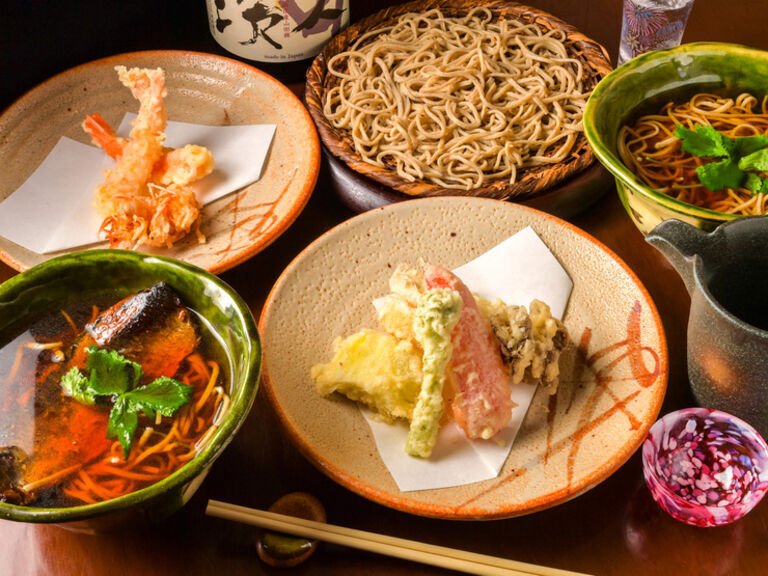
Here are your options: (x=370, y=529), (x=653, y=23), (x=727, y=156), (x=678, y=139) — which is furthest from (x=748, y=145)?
(x=370, y=529)

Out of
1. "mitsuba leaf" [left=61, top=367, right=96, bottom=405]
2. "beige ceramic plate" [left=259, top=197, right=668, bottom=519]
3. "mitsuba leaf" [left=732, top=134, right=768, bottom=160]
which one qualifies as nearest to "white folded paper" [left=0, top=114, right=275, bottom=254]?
"beige ceramic plate" [left=259, top=197, right=668, bottom=519]

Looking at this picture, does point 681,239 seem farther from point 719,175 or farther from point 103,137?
point 103,137

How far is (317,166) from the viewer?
1998 millimetres

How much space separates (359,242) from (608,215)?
70 centimetres

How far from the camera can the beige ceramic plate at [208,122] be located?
1885 mm

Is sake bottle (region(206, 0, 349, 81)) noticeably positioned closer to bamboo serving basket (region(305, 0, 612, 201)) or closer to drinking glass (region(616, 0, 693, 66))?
bamboo serving basket (region(305, 0, 612, 201))

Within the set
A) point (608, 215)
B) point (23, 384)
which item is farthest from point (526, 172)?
point (23, 384)

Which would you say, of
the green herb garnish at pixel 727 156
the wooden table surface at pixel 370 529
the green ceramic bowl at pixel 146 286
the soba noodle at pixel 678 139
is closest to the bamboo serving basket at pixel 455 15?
the soba noodle at pixel 678 139

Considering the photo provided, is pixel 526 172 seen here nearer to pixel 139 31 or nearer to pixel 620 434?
pixel 620 434

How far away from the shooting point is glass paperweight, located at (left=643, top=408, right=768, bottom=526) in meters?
1.40

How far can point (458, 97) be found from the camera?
230cm

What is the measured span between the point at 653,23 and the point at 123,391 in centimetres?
182

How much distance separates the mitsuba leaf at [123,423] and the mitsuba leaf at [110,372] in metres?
0.03

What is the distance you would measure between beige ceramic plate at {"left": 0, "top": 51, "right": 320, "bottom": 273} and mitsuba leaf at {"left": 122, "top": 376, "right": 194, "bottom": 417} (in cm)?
41
